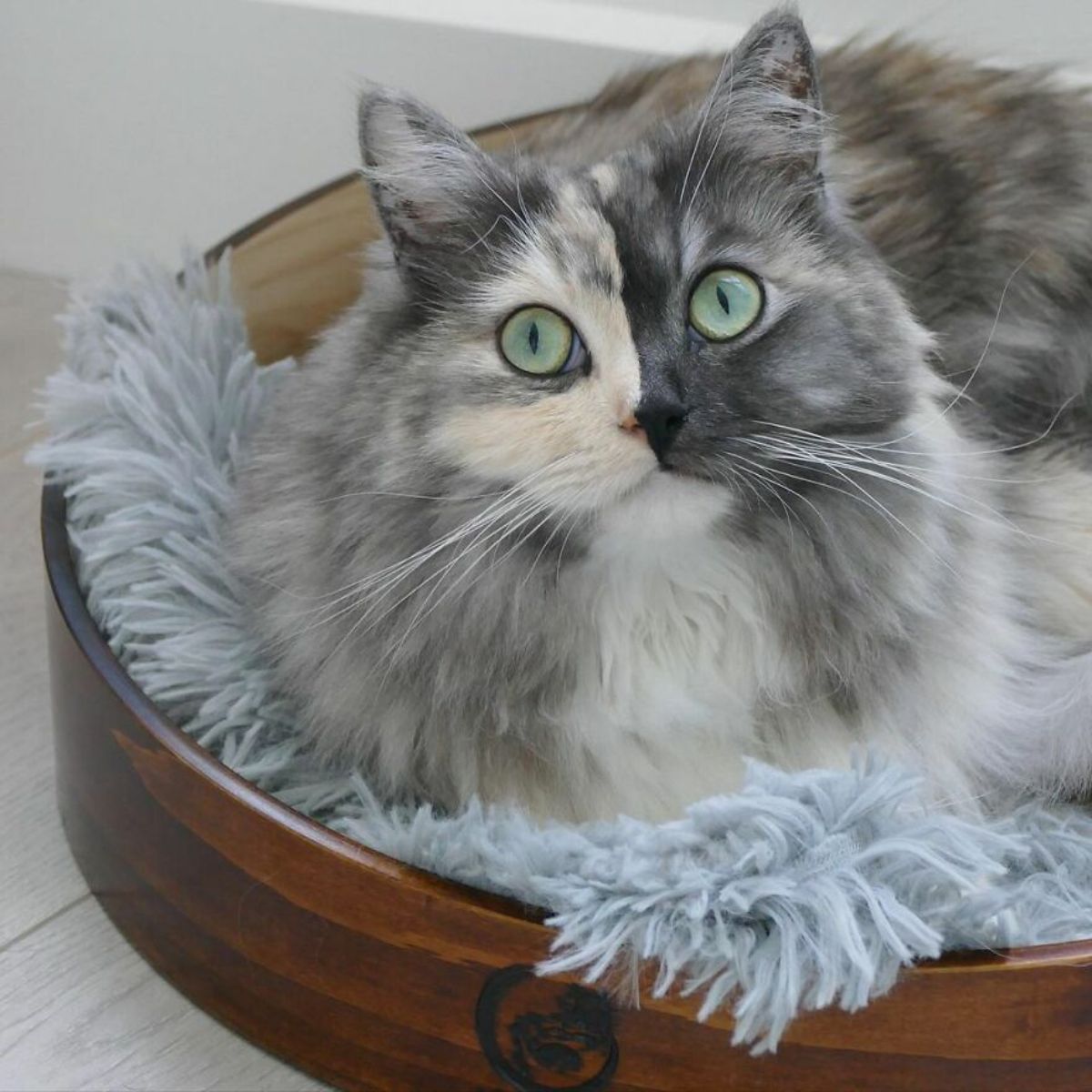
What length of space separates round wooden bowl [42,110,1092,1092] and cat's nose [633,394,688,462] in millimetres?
338

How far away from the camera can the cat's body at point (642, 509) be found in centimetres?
104

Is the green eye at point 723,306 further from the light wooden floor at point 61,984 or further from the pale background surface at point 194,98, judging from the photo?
the pale background surface at point 194,98

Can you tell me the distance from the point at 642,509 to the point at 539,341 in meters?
0.14

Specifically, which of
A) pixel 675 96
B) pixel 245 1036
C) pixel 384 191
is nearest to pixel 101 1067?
pixel 245 1036

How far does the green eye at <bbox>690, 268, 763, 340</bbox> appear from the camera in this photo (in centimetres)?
105

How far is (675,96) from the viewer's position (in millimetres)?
1619

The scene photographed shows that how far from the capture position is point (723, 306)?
3.49ft

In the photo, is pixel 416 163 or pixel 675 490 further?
pixel 416 163

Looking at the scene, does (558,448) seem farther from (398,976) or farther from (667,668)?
(398,976)

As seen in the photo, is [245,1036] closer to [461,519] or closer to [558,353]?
[461,519]

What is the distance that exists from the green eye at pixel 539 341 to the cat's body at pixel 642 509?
1 cm

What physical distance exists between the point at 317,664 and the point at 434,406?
28cm

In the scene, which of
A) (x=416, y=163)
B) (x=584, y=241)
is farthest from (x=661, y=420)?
(x=416, y=163)

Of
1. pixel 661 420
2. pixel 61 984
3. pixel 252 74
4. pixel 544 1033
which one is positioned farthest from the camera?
pixel 252 74
